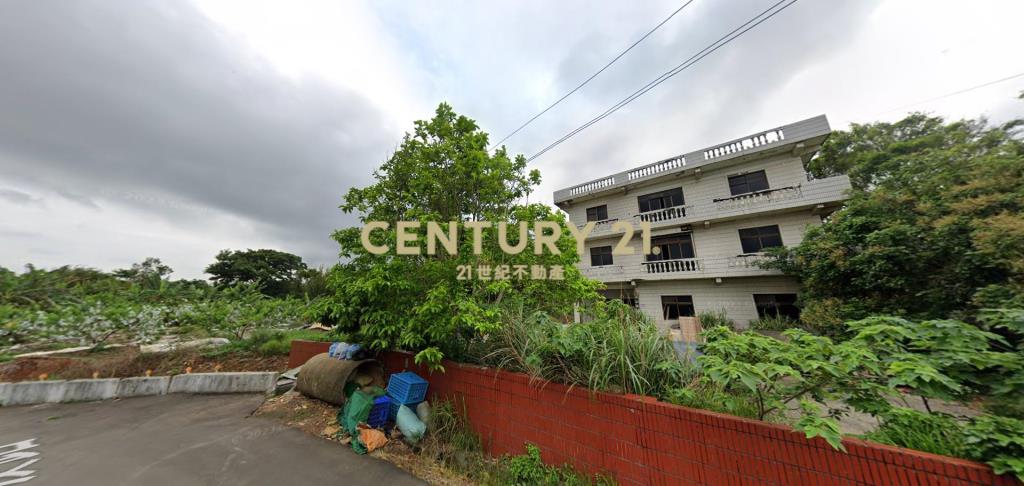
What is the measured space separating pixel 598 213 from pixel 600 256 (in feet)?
6.82

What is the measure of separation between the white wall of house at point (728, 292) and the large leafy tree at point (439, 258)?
6.63 m

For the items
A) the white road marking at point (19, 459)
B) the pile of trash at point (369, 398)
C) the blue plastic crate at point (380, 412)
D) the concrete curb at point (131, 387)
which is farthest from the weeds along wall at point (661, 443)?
the concrete curb at point (131, 387)

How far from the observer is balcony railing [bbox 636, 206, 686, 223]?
11.4 metres

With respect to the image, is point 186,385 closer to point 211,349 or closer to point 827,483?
point 211,349

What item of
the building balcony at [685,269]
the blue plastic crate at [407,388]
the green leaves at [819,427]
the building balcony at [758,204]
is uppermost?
the building balcony at [758,204]

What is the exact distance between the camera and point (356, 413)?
13.3ft

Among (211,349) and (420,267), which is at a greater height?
(420,267)

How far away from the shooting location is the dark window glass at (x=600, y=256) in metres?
13.1

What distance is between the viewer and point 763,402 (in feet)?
7.42

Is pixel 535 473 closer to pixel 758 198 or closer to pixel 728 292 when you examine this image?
pixel 728 292

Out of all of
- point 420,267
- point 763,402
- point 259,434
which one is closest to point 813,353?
point 763,402

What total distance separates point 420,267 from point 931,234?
32.9ft

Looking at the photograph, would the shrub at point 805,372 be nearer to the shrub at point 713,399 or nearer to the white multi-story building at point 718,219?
the shrub at point 713,399

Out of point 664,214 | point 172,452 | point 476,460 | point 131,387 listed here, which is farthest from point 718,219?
point 131,387
